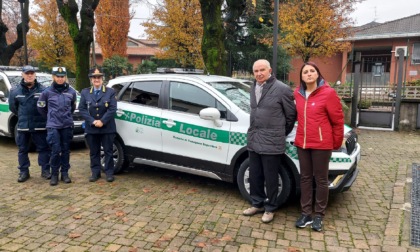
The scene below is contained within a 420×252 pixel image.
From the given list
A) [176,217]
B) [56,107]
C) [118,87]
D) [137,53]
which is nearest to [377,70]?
[118,87]

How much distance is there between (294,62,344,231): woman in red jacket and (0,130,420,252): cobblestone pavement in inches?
15.5

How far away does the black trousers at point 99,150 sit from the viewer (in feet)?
18.6

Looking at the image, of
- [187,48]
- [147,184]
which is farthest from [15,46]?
[147,184]

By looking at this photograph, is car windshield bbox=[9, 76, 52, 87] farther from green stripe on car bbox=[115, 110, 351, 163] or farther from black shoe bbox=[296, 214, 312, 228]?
black shoe bbox=[296, 214, 312, 228]

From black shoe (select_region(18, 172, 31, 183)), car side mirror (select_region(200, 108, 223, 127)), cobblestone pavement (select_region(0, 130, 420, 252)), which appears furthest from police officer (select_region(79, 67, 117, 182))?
car side mirror (select_region(200, 108, 223, 127))

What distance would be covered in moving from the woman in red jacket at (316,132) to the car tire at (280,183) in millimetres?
296

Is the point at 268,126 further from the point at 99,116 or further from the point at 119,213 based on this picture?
the point at 99,116

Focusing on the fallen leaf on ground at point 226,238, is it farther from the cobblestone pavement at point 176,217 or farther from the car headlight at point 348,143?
the car headlight at point 348,143

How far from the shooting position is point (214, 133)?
4.83 metres

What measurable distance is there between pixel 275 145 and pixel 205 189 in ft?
5.72

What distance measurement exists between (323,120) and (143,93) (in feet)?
10.0

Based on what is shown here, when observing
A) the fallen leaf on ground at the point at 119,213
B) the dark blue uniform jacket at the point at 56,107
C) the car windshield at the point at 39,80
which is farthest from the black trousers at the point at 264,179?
the car windshield at the point at 39,80

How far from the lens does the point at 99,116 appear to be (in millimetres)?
5547

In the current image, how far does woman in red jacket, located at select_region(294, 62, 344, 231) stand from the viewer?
3801 mm
